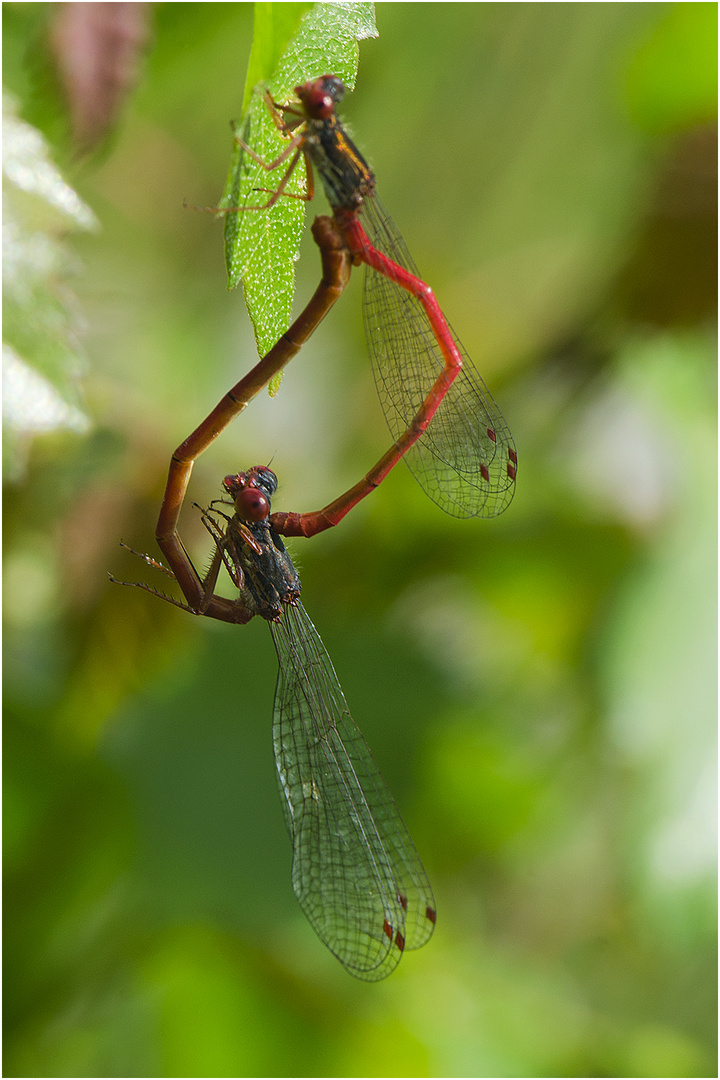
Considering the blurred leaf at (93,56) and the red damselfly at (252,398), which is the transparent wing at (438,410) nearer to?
the red damselfly at (252,398)

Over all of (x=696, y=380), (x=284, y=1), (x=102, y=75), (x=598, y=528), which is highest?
(x=696, y=380)

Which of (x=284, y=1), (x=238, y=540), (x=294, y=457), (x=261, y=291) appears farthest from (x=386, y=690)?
(x=284, y=1)

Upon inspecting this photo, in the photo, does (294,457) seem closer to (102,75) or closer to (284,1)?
(102,75)

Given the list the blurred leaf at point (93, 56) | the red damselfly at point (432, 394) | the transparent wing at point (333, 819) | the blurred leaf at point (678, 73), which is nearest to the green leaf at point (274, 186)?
the red damselfly at point (432, 394)

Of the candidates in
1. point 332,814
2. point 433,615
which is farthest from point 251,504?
point 433,615

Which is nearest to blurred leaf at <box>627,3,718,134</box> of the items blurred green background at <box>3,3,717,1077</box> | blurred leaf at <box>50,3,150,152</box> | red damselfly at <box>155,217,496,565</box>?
blurred green background at <box>3,3,717,1077</box>

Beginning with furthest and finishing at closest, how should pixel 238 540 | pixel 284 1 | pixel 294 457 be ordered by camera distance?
pixel 294 457, pixel 238 540, pixel 284 1
